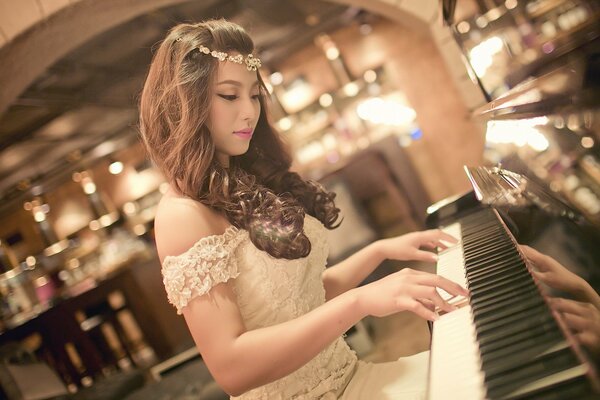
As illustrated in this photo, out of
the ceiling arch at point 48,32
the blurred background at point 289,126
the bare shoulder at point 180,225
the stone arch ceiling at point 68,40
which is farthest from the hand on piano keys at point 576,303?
the ceiling arch at point 48,32

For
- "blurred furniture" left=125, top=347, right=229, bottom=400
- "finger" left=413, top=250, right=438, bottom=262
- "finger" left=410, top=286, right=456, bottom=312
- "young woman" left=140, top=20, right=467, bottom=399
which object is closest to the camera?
"finger" left=410, top=286, right=456, bottom=312

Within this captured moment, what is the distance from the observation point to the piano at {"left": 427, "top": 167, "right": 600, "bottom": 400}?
0.69 metres

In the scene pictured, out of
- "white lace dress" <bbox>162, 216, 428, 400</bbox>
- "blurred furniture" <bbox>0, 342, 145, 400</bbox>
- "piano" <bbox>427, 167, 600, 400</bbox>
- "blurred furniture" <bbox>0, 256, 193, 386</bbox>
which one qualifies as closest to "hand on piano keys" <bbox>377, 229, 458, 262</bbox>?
"piano" <bbox>427, 167, 600, 400</bbox>

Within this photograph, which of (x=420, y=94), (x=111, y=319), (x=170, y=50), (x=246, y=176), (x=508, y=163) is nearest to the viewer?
(x=170, y=50)

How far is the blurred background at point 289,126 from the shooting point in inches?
55.8

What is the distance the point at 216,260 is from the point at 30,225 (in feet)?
36.5

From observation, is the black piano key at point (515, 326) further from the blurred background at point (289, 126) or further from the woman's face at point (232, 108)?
the woman's face at point (232, 108)

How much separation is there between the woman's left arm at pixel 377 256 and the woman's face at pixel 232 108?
2.09 ft

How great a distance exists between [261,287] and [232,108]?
53cm

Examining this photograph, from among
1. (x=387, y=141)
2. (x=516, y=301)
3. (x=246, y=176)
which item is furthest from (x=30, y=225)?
(x=516, y=301)

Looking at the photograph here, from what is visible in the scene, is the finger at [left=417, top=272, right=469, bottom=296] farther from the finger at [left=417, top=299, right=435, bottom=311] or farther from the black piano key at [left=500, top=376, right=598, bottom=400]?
the black piano key at [left=500, top=376, right=598, bottom=400]

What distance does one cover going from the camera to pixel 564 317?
0.78m

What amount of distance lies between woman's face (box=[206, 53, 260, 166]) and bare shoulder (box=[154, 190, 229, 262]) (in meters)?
0.23

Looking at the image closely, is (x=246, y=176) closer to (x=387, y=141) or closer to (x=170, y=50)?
(x=170, y=50)
